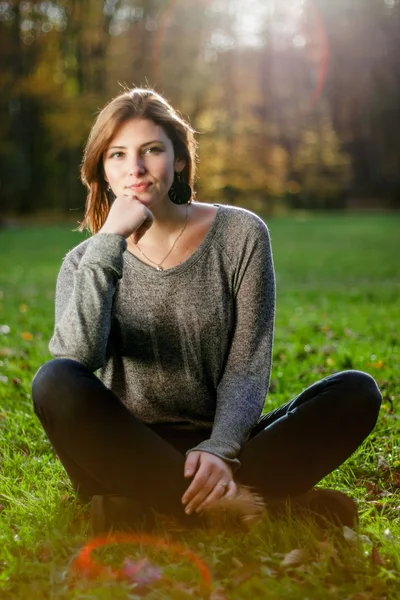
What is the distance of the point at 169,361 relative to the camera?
2.98 metres

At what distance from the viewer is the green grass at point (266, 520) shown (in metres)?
2.38

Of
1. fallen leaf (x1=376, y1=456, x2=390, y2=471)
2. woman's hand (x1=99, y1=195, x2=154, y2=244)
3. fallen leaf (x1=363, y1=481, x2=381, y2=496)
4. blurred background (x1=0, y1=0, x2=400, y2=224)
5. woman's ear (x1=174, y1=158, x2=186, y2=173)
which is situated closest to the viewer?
woman's hand (x1=99, y1=195, x2=154, y2=244)

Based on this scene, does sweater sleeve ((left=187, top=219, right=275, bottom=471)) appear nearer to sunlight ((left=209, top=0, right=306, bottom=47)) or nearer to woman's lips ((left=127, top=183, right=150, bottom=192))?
woman's lips ((left=127, top=183, right=150, bottom=192))

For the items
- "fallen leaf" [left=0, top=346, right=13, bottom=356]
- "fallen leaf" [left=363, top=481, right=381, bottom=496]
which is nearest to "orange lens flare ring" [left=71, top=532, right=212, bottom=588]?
"fallen leaf" [left=363, top=481, right=381, bottom=496]

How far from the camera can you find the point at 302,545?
8.57 feet

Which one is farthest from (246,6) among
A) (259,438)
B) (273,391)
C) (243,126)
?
(259,438)

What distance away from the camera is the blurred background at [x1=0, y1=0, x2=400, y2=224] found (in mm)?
26453

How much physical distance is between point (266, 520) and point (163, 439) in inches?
18.0

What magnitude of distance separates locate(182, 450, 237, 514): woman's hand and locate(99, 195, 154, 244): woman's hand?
847 mm

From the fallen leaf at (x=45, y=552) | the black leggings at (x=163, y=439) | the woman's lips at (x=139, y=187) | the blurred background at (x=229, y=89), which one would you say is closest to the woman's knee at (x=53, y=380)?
the black leggings at (x=163, y=439)

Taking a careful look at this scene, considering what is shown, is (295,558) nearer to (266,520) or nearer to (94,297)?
(266,520)

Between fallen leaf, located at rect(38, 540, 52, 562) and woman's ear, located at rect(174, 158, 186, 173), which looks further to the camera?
woman's ear, located at rect(174, 158, 186, 173)

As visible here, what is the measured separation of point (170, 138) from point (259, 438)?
1.21 metres

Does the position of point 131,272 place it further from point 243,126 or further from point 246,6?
point 246,6
